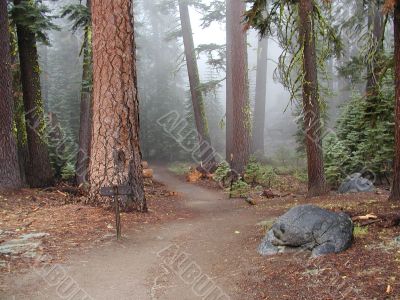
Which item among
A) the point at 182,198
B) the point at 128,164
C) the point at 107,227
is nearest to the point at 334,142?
the point at 182,198

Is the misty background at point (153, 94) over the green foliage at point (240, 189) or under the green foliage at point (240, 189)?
over

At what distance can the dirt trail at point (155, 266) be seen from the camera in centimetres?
479

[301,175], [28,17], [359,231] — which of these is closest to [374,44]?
[359,231]

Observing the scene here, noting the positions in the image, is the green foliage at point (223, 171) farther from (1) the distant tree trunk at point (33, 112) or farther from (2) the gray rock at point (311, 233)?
(2) the gray rock at point (311, 233)

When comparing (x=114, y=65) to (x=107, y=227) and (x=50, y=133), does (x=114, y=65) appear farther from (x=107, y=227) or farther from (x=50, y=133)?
(x=50, y=133)

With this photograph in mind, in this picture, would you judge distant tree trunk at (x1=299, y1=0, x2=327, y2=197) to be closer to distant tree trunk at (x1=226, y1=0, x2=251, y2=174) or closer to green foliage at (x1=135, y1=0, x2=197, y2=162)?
distant tree trunk at (x1=226, y1=0, x2=251, y2=174)

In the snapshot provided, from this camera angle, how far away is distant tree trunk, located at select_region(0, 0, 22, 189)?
10984 mm

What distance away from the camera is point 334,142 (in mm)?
15047

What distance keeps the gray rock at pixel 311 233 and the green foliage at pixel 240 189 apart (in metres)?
7.52

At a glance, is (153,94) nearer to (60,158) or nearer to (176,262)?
(60,158)

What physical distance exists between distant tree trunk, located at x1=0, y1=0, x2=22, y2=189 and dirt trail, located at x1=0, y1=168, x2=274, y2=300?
5.59 meters

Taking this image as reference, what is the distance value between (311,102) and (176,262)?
6109 mm

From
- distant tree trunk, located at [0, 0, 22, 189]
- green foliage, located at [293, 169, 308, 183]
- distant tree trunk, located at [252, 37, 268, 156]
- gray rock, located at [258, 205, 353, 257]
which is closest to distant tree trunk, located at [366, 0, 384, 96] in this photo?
gray rock, located at [258, 205, 353, 257]

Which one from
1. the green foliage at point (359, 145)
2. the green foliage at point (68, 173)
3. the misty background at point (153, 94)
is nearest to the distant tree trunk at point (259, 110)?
the misty background at point (153, 94)
